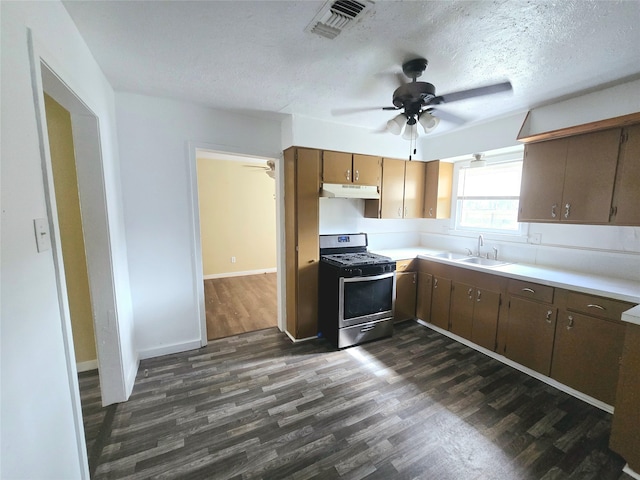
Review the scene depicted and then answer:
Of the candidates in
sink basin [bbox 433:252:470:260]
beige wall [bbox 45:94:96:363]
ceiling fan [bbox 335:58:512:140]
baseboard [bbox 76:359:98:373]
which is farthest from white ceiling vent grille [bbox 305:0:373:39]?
baseboard [bbox 76:359:98:373]

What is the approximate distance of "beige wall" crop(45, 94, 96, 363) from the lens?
2.14 meters

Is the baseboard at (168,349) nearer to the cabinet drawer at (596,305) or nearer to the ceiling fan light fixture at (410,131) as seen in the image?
the ceiling fan light fixture at (410,131)

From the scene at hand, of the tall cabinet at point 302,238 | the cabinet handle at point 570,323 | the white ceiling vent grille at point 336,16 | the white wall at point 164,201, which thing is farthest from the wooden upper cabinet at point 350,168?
the cabinet handle at point 570,323

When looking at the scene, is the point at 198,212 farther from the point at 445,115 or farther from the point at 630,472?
the point at 630,472

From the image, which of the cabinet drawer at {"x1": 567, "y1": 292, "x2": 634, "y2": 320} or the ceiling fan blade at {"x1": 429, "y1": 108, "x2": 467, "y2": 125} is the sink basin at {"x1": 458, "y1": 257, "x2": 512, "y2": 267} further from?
the ceiling fan blade at {"x1": 429, "y1": 108, "x2": 467, "y2": 125}

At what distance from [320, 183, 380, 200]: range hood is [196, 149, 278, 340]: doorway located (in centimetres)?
211

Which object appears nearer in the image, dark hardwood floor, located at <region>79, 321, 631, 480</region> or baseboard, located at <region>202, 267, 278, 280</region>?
dark hardwood floor, located at <region>79, 321, 631, 480</region>

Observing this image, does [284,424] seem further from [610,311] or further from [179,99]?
[179,99]

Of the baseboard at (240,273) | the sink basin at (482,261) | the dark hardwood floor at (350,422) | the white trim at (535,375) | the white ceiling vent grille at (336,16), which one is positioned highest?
the white ceiling vent grille at (336,16)

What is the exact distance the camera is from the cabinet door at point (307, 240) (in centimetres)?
283

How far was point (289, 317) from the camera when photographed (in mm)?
3146

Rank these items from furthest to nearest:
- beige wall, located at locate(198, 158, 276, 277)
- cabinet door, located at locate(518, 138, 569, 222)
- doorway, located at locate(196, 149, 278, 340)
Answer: beige wall, located at locate(198, 158, 276, 277) → doorway, located at locate(196, 149, 278, 340) → cabinet door, located at locate(518, 138, 569, 222)

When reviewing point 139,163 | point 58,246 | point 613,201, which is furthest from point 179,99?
point 613,201

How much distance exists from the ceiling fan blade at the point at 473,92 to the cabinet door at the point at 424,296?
212 centimetres
